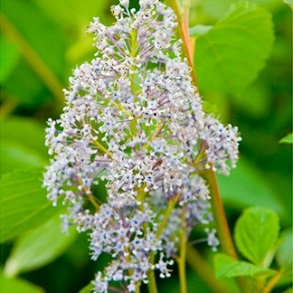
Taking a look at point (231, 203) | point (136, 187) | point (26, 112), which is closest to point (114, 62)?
point (136, 187)

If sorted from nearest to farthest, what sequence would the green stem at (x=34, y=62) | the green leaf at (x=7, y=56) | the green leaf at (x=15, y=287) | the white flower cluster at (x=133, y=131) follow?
the white flower cluster at (x=133, y=131) → the green leaf at (x=15, y=287) → the green leaf at (x=7, y=56) → the green stem at (x=34, y=62)

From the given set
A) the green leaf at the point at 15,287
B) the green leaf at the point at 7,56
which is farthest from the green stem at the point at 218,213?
the green leaf at the point at 7,56

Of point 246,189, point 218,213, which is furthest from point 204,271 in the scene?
point 218,213

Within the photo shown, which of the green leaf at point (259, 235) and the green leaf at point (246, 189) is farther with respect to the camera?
the green leaf at point (246, 189)

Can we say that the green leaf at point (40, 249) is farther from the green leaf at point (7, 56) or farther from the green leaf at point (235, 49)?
the green leaf at point (235, 49)

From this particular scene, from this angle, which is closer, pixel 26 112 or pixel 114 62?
pixel 114 62

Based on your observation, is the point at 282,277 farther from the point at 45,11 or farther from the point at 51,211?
the point at 45,11
